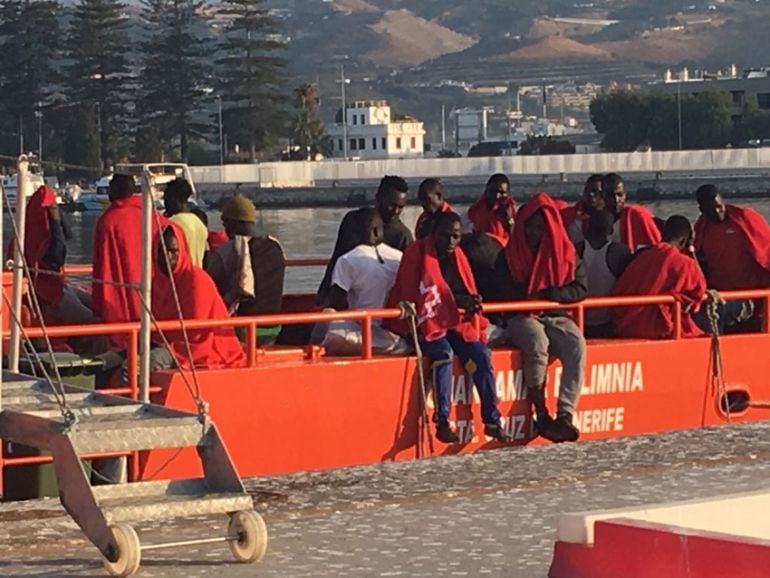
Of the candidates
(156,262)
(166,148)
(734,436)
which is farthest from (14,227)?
(166,148)

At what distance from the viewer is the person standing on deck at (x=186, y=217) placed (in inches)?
494

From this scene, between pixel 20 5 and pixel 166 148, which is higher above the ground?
pixel 20 5

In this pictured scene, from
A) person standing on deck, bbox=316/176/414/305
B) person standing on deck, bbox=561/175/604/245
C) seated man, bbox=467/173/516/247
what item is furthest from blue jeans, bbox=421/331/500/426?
seated man, bbox=467/173/516/247

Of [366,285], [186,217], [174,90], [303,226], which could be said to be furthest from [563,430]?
[174,90]

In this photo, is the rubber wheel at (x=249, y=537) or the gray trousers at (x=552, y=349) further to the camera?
the gray trousers at (x=552, y=349)

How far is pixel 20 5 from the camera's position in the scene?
5630 inches

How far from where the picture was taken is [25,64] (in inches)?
5418

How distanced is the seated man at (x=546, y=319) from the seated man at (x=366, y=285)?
0.75 meters

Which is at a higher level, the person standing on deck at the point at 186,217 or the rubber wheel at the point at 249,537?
the person standing on deck at the point at 186,217

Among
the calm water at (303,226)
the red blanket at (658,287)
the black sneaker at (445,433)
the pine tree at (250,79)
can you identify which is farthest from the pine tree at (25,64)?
the black sneaker at (445,433)

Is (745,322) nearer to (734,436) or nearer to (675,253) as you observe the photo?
(675,253)

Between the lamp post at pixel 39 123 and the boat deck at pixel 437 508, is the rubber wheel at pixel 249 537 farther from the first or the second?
the lamp post at pixel 39 123

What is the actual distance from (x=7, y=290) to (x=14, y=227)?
2836mm

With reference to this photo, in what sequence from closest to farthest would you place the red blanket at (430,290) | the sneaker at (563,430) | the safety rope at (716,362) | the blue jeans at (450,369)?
the red blanket at (430,290), the blue jeans at (450,369), the sneaker at (563,430), the safety rope at (716,362)
